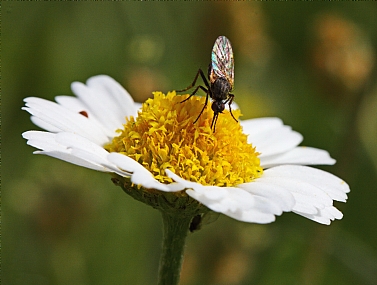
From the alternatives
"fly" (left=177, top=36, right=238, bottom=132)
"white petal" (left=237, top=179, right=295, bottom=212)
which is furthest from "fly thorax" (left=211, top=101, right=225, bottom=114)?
"white petal" (left=237, top=179, right=295, bottom=212)

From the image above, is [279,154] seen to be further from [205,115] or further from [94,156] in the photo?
[94,156]

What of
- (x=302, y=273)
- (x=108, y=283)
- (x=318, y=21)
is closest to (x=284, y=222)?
(x=302, y=273)

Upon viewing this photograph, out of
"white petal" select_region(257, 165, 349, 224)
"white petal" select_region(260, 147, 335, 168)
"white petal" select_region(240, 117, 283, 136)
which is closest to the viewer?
"white petal" select_region(257, 165, 349, 224)

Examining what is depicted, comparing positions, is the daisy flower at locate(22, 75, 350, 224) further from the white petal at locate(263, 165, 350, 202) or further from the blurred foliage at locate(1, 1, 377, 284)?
the blurred foliage at locate(1, 1, 377, 284)

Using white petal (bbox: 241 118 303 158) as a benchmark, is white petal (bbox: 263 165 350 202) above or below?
below

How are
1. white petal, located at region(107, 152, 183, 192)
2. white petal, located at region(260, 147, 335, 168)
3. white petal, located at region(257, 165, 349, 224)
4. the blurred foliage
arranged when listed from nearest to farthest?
white petal, located at region(107, 152, 183, 192)
white petal, located at region(257, 165, 349, 224)
white petal, located at region(260, 147, 335, 168)
the blurred foliage

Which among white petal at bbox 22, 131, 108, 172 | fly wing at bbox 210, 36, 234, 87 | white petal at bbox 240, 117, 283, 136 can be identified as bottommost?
white petal at bbox 22, 131, 108, 172
